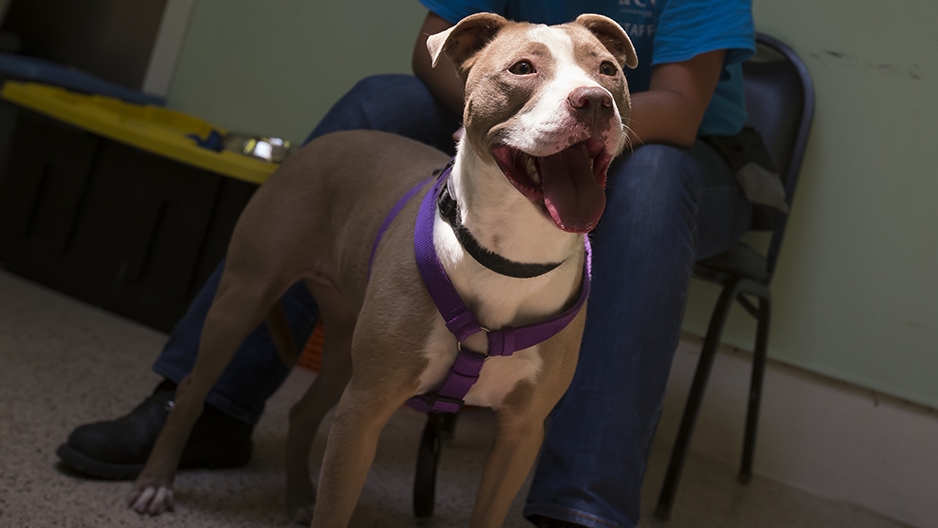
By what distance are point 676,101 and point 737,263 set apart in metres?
0.57

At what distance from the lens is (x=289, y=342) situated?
5.42ft

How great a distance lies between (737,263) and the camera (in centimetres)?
191

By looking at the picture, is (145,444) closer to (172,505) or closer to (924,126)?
(172,505)

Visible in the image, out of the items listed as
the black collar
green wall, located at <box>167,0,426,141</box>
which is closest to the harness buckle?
the black collar

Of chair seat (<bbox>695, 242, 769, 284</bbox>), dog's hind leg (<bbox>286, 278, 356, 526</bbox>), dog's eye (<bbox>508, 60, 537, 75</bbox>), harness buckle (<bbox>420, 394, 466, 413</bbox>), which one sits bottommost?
dog's hind leg (<bbox>286, 278, 356, 526</bbox>)

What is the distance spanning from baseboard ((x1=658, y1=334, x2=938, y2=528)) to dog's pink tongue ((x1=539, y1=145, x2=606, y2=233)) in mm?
1706

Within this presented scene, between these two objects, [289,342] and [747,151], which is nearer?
[289,342]

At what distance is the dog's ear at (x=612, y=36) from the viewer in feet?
3.94

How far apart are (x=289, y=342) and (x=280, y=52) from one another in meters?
1.77

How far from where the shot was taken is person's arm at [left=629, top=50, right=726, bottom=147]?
4.87 ft

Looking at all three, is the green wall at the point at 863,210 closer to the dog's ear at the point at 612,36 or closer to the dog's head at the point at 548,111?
the dog's ear at the point at 612,36

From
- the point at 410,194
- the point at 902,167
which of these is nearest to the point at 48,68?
the point at 410,194

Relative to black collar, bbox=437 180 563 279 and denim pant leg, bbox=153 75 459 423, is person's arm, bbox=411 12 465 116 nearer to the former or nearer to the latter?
denim pant leg, bbox=153 75 459 423

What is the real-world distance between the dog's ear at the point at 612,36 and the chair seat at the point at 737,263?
79 cm
